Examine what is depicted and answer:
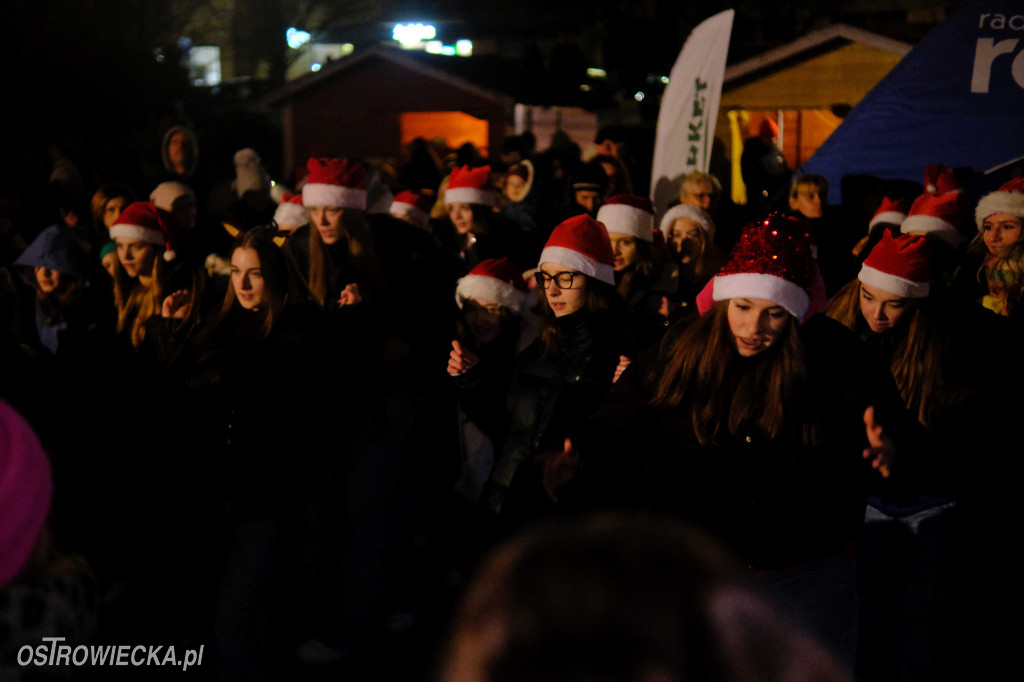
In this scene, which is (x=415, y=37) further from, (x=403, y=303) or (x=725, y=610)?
(x=725, y=610)

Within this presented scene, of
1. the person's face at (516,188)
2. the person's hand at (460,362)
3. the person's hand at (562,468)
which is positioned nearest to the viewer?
the person's hand at (562,468)

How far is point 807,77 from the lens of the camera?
18031 mm

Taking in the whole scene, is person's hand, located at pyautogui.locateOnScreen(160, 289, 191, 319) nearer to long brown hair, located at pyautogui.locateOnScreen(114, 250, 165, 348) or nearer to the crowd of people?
the crowd of people

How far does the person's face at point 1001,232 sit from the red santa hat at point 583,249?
2.72m

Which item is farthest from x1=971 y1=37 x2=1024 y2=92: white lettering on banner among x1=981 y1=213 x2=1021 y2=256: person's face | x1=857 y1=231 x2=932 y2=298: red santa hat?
x1=857 y1=231 x2=932 y2=298: red santa hat

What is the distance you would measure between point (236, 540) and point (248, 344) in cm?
85

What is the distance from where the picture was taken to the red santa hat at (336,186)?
18.8 ft

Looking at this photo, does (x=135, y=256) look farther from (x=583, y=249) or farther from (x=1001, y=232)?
(x=1001, y=232)

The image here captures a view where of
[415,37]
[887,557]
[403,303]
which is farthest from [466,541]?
[415,37]

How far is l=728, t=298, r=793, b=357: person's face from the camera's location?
10.8ft

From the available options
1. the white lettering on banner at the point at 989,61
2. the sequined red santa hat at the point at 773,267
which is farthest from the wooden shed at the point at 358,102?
the sequined red santa hat at the point at 773,267

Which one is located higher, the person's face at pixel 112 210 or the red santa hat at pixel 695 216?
the red santa hat at pixel 695 216

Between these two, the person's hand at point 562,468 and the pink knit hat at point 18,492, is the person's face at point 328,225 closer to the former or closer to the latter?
the person's hand at point 562,468

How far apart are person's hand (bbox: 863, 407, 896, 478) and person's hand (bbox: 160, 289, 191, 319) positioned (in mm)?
3173
